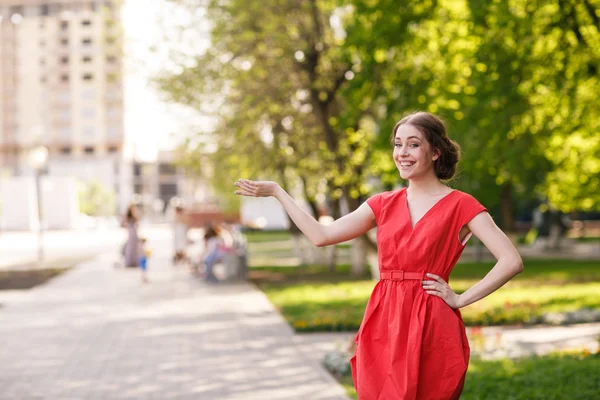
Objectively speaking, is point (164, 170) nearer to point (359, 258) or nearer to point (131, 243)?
point (359, 258)

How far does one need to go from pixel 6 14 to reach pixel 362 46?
119 m

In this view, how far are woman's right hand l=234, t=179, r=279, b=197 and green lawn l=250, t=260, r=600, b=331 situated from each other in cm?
875

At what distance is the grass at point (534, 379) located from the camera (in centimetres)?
740

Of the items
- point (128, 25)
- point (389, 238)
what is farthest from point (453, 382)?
point (128, 25)

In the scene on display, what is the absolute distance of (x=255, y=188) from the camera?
380 centimetres

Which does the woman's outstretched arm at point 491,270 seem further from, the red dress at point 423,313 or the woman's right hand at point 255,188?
the woman's right hand at point 255,188

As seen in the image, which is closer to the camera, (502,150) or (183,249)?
(502,150)

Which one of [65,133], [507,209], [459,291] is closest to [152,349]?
[459,291]

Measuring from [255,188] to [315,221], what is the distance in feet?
0.97

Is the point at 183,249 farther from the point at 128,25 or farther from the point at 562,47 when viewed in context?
the point at 562,47

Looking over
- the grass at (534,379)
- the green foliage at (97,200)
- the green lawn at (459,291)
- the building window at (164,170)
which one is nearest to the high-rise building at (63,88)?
the green foliage at (97,200)

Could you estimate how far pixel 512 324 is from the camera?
42.7ft

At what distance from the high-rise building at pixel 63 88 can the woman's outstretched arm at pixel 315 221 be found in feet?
389

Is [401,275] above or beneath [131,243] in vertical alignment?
above
